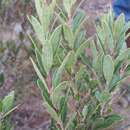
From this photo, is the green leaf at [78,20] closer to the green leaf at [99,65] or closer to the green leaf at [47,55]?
the green leaf at [99,65]

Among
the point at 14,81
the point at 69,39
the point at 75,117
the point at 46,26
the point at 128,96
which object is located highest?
the point at 46,26

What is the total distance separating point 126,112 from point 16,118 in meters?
0.79

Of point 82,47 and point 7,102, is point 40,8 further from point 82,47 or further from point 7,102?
point 7,102

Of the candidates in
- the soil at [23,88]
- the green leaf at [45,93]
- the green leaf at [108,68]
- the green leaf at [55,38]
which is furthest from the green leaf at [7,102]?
the soil at [23,88]

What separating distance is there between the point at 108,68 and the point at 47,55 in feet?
0.72

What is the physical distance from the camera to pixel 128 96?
303 cm

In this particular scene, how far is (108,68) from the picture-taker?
4.69 ft

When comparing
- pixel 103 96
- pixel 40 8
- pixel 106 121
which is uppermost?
pixel 40 8

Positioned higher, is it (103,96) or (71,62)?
(71,62)

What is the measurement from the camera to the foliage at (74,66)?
139cm

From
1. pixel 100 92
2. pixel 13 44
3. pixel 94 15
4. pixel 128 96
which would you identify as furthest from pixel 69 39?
pixel 94 15

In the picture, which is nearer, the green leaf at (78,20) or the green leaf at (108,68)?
the green leaf at (108,68)

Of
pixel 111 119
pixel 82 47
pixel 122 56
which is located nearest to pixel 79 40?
pixel 82 47

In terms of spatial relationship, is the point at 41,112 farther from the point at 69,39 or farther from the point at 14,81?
the point at 69,39
